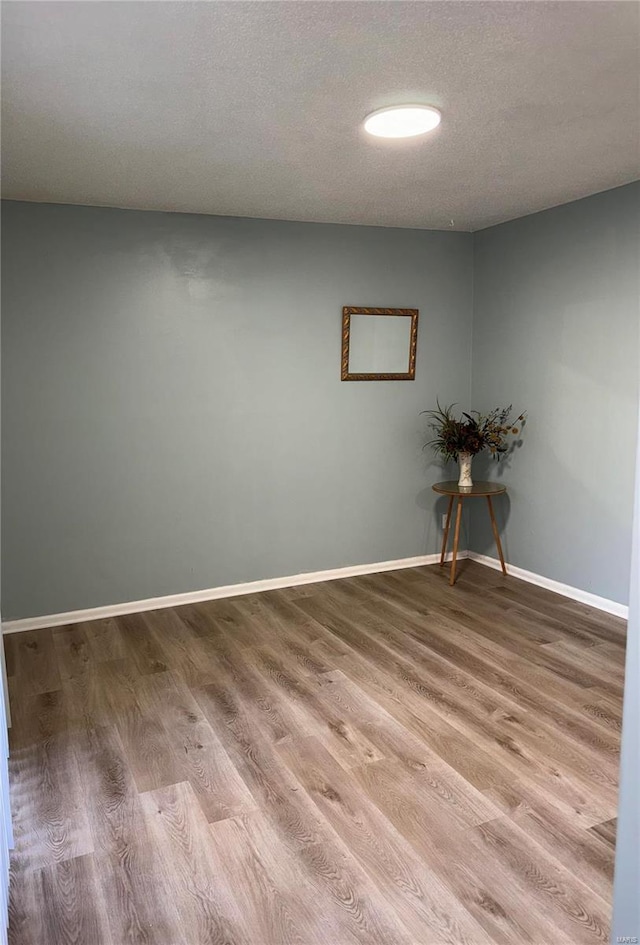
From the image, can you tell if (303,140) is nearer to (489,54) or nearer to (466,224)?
(489,54)

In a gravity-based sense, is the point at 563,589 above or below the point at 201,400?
below

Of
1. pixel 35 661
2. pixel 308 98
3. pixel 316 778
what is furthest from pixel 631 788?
pixel 35 661

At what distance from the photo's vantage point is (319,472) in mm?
4445

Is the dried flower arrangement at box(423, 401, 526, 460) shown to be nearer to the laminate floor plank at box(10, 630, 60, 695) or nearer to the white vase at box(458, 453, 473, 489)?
the white vase at box(458, 453, 473, 489)

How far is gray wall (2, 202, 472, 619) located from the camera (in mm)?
3693

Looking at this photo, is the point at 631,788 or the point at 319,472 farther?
the point at 319,472

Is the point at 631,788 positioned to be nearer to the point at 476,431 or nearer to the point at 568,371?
the point at 568,371

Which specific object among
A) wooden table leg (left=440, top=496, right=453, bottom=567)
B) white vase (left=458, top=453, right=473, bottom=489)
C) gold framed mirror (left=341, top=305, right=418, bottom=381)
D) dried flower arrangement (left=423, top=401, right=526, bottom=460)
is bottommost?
wooden table leg (left=440, top=496, right=453, bottom=567)

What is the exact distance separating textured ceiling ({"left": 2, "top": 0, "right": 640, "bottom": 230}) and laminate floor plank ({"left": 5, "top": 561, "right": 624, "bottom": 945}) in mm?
2264

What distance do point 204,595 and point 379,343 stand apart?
6.40 feet

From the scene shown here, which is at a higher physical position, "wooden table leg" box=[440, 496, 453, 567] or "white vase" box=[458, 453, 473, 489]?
"white vase" box=[458, 453, 473, 489]

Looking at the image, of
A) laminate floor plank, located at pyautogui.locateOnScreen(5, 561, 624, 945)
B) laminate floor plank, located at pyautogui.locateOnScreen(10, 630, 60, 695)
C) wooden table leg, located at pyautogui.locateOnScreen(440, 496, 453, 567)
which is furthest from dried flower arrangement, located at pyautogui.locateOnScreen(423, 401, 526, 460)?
laminate floor plank, located at pyautogui.locateOnScreen(10, 630, 60, 695)

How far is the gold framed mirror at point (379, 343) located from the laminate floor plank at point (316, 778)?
1584mm

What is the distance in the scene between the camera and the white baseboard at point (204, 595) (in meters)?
3.81
